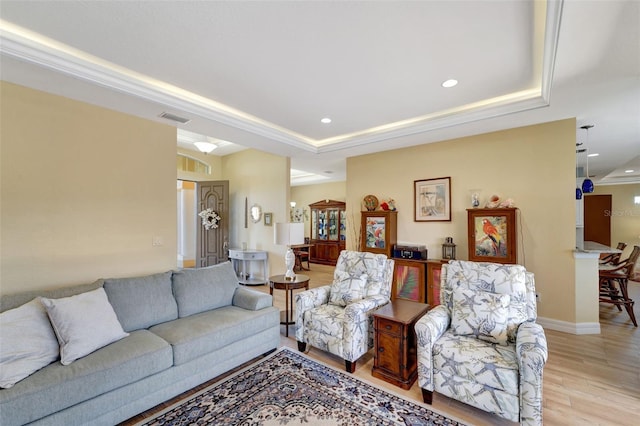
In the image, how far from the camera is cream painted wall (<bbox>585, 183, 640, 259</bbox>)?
7.35 meters

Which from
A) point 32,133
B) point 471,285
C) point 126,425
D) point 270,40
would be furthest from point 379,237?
point 32,133

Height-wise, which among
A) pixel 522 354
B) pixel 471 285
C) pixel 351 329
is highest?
pixel 471 285

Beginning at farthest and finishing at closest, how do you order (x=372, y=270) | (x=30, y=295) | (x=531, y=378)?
(x=372, y=270) < (x=30, y=295) < (x=531, y=378)

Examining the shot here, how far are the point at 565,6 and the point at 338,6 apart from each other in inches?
55.5

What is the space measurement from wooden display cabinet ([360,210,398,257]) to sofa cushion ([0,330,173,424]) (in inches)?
138

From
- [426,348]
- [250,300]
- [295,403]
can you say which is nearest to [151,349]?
[250,300]

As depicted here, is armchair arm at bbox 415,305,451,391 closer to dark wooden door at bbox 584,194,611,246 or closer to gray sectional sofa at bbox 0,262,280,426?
gray sectional sofa at bbox 0,262,280,426

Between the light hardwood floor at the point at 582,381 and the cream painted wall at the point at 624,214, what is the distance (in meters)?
5.75

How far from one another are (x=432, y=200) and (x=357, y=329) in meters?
2.80

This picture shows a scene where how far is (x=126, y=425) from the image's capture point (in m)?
1.93

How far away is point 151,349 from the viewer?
2.04m

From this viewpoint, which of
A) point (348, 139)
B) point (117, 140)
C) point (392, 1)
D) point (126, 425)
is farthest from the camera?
point (348, 139)

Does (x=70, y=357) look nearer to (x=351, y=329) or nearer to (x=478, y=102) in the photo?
(x=351, y=329)

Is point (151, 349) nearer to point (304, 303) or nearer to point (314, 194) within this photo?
point (304, 303)
